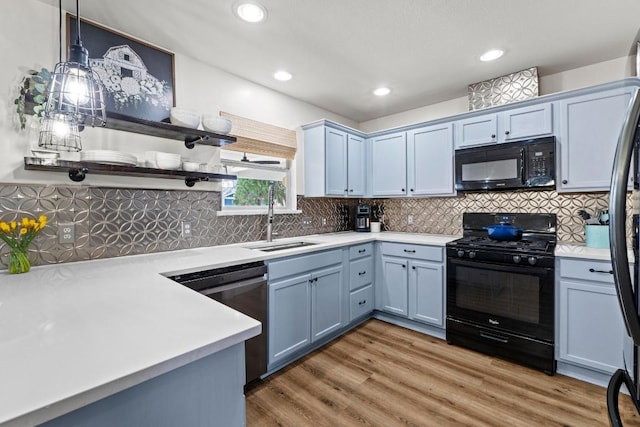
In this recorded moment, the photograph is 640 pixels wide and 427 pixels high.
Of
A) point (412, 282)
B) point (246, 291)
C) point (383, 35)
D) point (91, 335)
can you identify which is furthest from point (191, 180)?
point (412, 282)

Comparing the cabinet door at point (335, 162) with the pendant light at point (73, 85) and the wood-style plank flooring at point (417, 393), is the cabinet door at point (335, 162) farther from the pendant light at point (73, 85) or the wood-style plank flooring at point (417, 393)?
the pendant light at point (73, 85)

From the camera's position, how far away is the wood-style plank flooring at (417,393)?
1.73m

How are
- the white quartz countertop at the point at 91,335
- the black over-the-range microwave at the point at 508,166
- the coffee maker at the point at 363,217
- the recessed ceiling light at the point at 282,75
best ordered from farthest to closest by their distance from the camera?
1. the coffee maker at the point at 363,217
2. the recessed ceiling light at the point at 282,75
3. the black over-the-range microwave at the point at 508,166
4. the white quartz countertop at the point at 91,335

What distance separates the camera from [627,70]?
2.39 m

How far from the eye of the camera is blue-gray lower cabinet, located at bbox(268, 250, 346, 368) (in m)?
2.19

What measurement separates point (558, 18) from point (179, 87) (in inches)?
106

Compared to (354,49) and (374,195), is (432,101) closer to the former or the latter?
(374,195)

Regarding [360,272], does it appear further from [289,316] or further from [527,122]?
[527,122]

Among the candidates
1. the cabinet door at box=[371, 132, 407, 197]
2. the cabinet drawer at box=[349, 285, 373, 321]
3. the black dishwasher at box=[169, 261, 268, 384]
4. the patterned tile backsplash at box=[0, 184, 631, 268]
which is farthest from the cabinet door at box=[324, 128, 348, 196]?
the black dishwasher at box=[169, 261, 268, 384]

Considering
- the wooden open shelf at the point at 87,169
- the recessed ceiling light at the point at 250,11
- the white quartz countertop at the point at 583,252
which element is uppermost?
the recessed ceiling light at the point at 250,11

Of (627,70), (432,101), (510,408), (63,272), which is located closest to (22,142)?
(63,272)

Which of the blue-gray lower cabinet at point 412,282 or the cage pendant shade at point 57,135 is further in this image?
the blue-gray lower cabinet at point 412,282

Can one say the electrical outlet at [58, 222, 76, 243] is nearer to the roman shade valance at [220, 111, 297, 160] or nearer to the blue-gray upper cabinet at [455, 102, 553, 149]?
the roman shade valance at [220, 111, 297, 160]

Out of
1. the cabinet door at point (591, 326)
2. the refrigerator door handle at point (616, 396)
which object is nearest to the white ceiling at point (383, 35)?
the cabinet door at point (591, 326)
